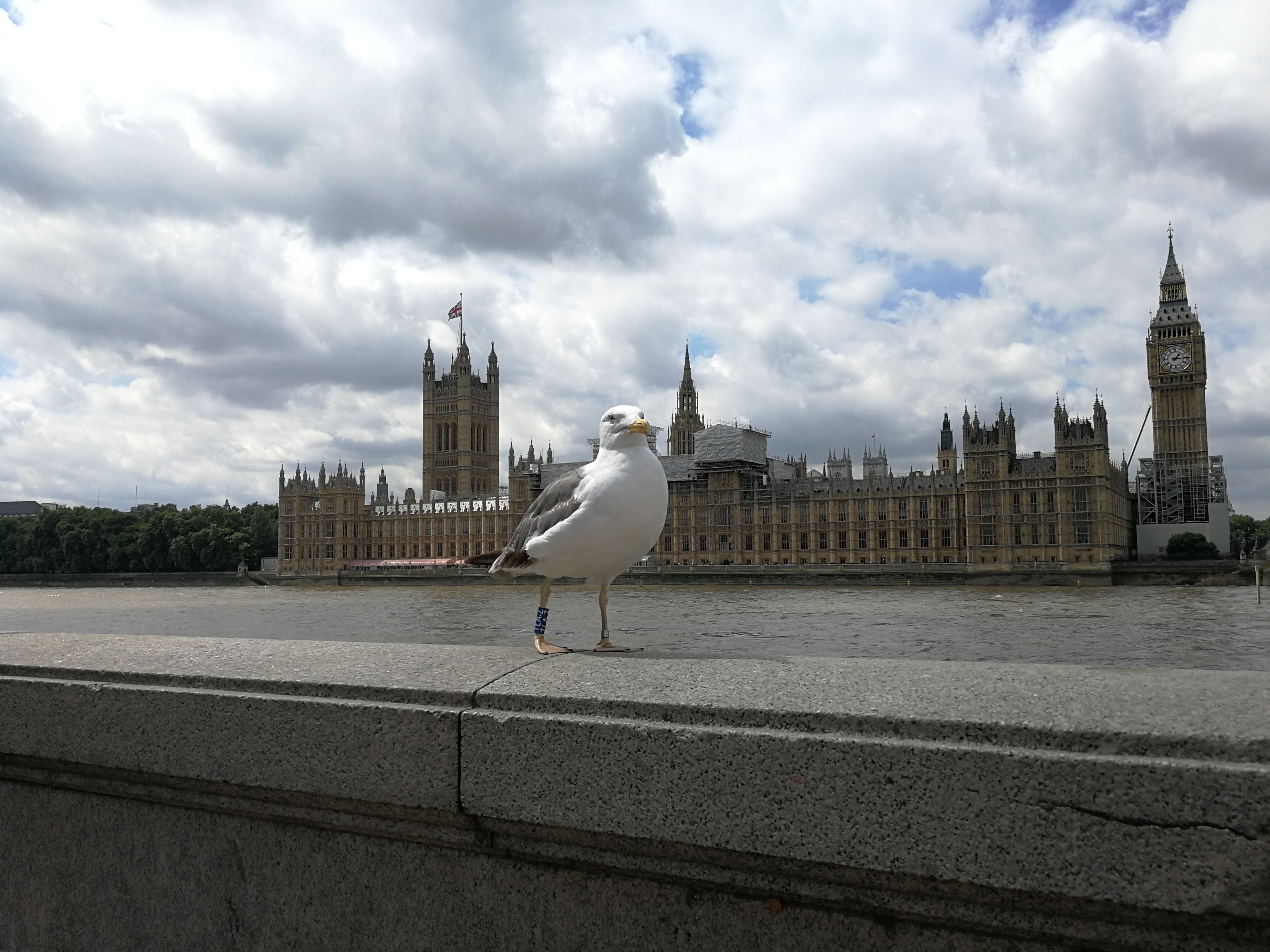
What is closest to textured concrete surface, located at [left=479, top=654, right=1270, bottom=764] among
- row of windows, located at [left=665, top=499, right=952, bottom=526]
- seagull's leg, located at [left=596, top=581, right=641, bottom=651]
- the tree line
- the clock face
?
seagull's leg, located at [left=596, top=581, right=641, bottom=651]

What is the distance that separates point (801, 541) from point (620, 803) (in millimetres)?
70034

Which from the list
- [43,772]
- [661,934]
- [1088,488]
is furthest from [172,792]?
[1088,488]

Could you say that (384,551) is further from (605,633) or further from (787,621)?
(605,633)

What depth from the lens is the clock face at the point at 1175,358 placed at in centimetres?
6975

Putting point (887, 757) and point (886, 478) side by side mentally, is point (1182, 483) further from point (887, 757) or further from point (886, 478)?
point (887, 757)

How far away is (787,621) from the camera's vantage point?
23.1 metres

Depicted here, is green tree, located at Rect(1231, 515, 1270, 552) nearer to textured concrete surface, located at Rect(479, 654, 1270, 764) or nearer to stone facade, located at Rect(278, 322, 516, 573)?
stone facade, located at Rect(278, 322, 516, 573)

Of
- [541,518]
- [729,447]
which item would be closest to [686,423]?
[729,447]

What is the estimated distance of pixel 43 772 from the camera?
2371 millimetres

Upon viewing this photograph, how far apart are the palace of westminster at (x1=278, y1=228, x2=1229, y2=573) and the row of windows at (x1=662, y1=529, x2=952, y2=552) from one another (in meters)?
0.10

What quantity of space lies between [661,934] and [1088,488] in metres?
66.6

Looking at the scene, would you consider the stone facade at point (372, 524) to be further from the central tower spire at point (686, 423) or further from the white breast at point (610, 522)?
the white breast at point (610, 522)

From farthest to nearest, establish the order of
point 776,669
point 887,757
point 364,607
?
point 364,607 < point 776,669 < point 887,757

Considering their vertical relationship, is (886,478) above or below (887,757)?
above
